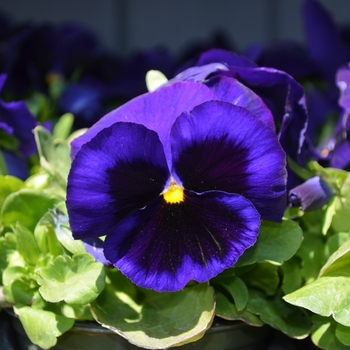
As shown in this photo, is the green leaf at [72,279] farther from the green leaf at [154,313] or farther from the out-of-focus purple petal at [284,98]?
the out-of-focus purple petal at [284,98]

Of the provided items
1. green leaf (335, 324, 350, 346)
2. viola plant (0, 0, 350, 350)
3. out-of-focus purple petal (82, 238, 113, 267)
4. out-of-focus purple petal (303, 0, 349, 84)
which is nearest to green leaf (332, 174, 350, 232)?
viola plant (0, 0, 350, 350)

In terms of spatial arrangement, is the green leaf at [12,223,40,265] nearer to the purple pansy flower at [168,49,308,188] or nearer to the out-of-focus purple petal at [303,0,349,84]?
the purple pansy flower at [168,49,308,188]

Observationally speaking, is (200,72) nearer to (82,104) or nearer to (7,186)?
(7,186)

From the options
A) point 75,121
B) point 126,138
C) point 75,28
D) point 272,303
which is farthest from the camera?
point 75,28

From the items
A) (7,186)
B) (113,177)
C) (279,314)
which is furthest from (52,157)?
(279,314)

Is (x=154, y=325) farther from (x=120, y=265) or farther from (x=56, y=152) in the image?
(x=56, y=152)

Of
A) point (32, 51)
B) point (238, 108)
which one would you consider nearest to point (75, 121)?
point (32, 51)
